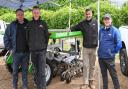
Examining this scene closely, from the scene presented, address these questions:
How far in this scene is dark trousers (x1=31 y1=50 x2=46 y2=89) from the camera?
9461 mm

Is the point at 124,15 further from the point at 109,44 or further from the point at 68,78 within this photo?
the point at 109,44

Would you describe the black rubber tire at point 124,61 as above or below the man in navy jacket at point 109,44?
below

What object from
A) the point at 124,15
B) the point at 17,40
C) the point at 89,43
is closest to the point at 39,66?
the point at 17,40

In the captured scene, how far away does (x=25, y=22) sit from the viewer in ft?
32.0

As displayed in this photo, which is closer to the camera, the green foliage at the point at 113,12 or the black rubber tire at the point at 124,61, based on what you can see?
the black rubber tire at the point at 124,61

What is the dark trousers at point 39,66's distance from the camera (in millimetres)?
9461

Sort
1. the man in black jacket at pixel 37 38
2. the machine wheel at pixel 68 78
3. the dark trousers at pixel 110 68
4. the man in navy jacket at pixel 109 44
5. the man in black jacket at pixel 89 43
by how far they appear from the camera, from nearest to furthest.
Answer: the man in navy jacket at pixel 109 44 → the dark trousers at pixel 110 68 → the man in black jacket at pixel 37 38 → the man in black jacket at pixel 89 43 → the machine wheel at pixel 68 78

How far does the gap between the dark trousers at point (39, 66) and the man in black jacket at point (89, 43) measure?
43.0 inches

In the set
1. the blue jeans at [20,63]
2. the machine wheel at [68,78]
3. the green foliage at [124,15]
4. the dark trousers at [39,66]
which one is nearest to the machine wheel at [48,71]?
the machine wheel at [68,78]

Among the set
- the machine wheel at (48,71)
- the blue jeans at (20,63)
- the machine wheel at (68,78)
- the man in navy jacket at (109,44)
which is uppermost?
the man in navy jacket at (109,44)

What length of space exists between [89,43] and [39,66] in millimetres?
1348

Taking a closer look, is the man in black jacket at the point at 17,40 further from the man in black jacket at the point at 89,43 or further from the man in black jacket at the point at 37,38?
the man in black jacket at the point at 89,43

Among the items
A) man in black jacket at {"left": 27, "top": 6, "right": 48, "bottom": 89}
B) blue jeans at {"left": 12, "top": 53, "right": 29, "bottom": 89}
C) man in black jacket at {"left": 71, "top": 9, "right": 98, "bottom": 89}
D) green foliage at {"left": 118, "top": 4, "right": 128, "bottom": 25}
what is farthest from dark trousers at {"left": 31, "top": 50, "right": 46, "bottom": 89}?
green foliage at {"left": 118, "top": 4, "right": 128, "bottom": 25}

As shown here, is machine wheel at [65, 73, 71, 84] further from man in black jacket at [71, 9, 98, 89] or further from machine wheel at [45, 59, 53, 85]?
man in black jacket at [71, 9, 98, 89]
